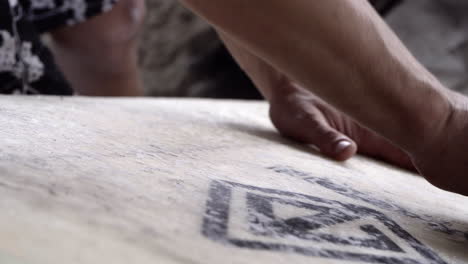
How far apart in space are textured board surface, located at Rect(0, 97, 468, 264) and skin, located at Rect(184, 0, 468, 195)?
86 millimetres

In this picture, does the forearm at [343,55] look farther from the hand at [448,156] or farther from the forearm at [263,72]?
the forearm at [263,72]

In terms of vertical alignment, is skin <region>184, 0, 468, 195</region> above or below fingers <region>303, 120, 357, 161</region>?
above

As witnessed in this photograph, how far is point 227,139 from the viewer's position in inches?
32.5

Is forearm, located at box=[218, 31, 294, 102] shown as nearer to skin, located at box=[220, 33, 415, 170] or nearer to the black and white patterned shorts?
skin, located at box=[220, 33, 415, 170]

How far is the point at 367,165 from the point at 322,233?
449 mm

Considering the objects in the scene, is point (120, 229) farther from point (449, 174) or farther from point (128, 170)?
point (449, 174)

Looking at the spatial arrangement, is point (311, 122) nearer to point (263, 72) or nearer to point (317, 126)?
point (317, 126)

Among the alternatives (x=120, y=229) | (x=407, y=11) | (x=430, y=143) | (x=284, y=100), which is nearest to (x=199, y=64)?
(x=407, y=11)

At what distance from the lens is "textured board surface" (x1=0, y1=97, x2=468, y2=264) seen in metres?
0.36

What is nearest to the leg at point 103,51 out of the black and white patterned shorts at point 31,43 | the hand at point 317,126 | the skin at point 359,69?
the black and white patterned shorts at point 31,43

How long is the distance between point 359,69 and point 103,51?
106 cm

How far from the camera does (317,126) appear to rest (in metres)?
0.94

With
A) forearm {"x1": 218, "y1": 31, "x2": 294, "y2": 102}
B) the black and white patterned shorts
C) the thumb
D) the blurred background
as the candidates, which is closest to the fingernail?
the thumb

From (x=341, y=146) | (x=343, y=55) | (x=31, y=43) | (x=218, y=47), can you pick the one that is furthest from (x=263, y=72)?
(x=218, y=47)
